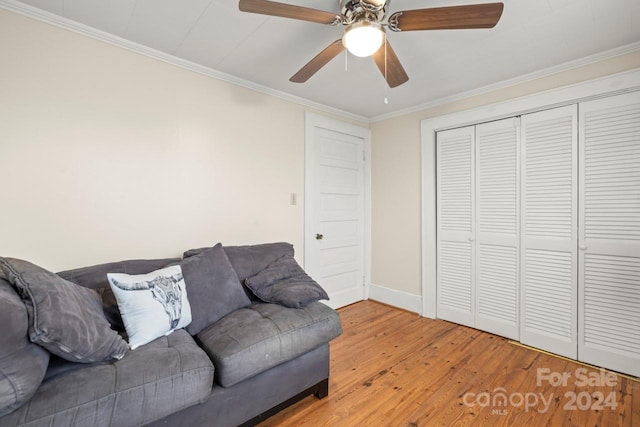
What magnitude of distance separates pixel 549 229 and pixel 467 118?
1.29 metres

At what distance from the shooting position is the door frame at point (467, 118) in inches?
86.0

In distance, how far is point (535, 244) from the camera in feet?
8.42

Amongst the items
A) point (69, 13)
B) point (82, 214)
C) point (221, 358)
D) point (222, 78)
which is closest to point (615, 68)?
point (222, 78)

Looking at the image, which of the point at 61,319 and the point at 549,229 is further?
the point at 549,229

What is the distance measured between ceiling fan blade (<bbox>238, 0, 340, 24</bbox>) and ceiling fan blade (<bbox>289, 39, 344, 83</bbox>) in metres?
0.19

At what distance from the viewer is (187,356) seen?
139 cm

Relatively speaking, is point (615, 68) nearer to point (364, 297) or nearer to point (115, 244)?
point (364, 297)

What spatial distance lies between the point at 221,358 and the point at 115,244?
1.24m

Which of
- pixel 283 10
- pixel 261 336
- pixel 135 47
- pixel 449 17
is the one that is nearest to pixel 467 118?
pixel 449 17

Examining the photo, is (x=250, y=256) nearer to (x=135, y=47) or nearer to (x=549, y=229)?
(x=135, y=47)

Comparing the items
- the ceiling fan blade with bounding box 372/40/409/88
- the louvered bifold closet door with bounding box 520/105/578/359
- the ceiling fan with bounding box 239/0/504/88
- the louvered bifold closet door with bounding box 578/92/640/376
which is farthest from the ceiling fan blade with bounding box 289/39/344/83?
the louvered bifold closet door with bounding box 578/92/640/376

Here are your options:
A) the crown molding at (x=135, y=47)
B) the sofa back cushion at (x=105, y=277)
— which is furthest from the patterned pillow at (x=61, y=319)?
the crown molding at (x=135, y=47)

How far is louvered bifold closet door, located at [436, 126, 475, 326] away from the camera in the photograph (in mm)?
2980

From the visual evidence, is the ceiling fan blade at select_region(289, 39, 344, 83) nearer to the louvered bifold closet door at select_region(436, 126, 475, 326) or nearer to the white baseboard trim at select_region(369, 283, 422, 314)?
the louvered bifold closet door at select_region(436, 126, 475, 326)
